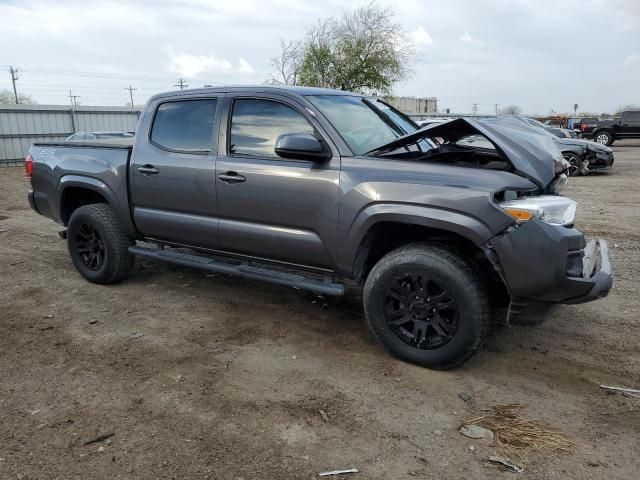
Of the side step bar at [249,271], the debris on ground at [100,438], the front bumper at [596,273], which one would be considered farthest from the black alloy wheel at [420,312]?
the debris on ground at [100,438]

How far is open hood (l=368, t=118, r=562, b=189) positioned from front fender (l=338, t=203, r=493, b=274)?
1.58 feet

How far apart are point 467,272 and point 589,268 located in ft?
2.41

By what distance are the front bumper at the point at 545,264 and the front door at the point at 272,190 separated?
1.19 metres

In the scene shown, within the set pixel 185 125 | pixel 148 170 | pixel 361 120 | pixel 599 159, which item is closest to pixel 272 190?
pixel 361 120

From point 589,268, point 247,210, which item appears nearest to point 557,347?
point 589,268

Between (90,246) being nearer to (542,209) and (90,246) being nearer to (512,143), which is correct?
(512,143)

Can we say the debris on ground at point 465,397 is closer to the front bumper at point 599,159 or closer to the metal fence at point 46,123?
the front bumper at point 599,159

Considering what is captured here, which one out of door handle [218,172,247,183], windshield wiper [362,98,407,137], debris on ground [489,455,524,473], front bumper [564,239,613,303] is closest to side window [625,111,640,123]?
windshield wiper [362,98,407,137]

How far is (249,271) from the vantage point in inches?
164

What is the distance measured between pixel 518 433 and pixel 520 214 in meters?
1.22

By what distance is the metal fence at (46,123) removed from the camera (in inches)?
789

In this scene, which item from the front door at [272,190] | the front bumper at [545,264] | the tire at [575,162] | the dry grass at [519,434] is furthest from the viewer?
the tire at [575,162]

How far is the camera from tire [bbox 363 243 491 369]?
3260mm

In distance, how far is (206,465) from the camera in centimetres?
255
